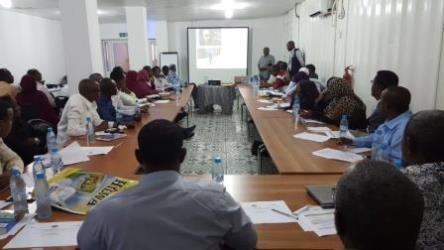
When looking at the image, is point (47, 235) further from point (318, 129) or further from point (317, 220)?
point (318, 129)

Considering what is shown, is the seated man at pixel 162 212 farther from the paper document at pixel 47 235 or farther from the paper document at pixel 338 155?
the paper document at pixel 338 155

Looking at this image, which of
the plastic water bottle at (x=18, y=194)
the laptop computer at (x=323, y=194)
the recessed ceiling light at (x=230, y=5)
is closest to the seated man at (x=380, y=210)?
the laptop computer at (x=323, y=194)

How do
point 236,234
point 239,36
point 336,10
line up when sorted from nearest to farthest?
point 236,234 → point 336,10 → point 239,36

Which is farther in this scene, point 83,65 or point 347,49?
point 347,49

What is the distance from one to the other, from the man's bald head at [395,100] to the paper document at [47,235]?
2191 millimetres

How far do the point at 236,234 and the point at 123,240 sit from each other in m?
0.41

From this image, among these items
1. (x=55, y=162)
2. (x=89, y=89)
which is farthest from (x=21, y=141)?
(x=55, y=162)

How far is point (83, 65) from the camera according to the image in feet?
18.3

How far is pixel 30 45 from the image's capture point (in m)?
10.3

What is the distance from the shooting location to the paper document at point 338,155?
8.94 ft

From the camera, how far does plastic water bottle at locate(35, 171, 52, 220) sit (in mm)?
1848

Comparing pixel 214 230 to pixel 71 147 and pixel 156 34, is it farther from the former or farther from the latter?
pixel 156 34

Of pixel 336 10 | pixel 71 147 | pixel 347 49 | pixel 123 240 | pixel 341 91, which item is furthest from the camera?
pixel 336 10

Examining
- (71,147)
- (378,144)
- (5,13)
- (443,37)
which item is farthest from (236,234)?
(5,13)
